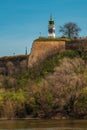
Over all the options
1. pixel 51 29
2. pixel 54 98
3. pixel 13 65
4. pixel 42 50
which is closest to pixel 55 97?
pixel 54 98

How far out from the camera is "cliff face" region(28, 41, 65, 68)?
120 meters

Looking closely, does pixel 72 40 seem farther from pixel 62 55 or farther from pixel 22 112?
pixel 22 112

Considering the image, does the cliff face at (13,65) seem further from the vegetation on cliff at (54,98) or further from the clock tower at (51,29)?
the vegetation on cliff at (54,98)

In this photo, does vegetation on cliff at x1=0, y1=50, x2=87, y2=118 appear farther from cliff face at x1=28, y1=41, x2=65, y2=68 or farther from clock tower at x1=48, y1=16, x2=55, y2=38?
clock tower at x1=48, y1=16, x2=55, y2=38

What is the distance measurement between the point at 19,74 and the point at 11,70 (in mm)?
5296

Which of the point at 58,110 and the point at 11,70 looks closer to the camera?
the point at 58,110

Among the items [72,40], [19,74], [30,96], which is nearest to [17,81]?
[19,74]

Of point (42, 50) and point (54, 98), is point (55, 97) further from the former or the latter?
point (42, 50)

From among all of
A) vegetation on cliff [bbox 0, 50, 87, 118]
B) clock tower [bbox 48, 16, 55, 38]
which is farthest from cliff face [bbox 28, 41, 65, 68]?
vegetation on cliff [bbox 0, 50, 87, 118]

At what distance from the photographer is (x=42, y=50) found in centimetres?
12244

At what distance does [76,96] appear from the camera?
83312 mm

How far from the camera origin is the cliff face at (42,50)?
11969 cm

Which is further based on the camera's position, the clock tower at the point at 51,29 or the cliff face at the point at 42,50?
the clock tower at the point at 51,29

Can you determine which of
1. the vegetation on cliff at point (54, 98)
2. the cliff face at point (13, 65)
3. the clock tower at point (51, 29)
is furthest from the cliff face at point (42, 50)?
the vegetation on cliff at point (54, 98)
